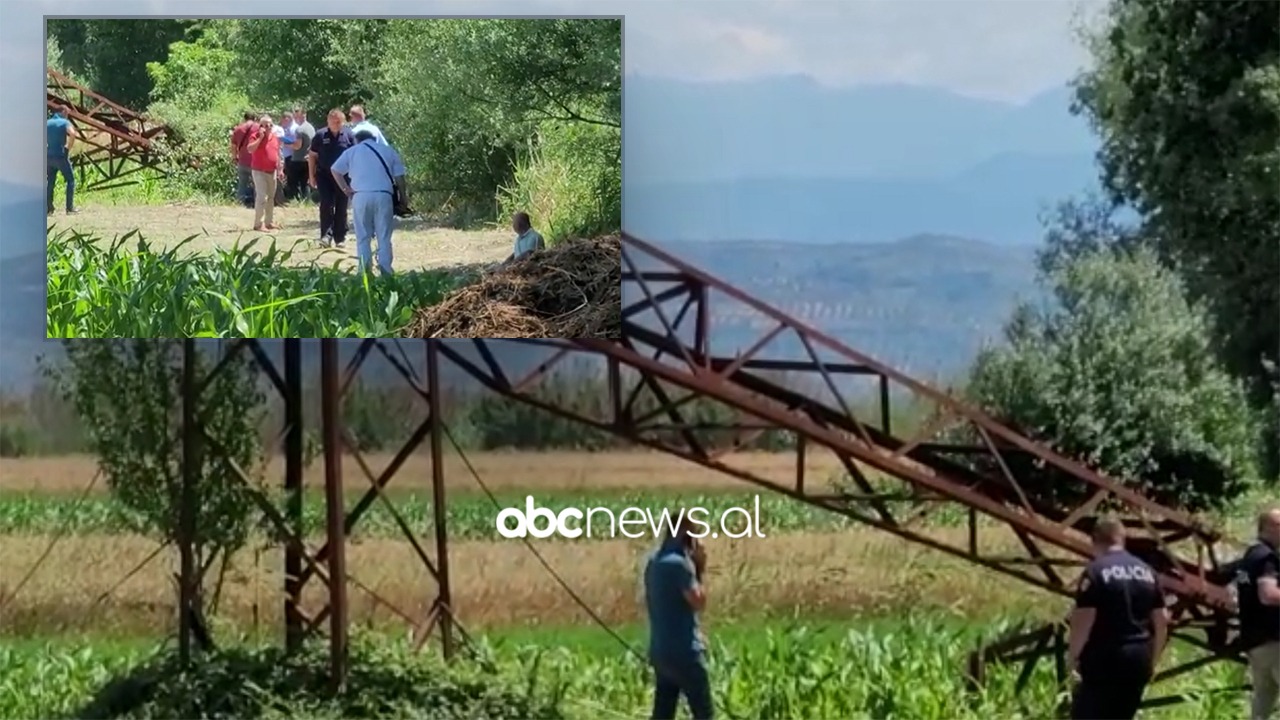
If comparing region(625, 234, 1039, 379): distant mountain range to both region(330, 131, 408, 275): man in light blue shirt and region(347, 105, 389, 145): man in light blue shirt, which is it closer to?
region(330, 131, 408, 275): man in light blue shirt

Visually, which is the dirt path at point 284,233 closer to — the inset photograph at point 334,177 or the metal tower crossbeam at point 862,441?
the inset photograph at point 334,177

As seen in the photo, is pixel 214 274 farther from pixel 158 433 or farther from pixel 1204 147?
pixel 1204 147

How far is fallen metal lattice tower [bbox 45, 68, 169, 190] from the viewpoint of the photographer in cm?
978

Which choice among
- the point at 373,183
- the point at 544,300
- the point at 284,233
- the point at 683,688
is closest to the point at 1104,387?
the point at 683,688

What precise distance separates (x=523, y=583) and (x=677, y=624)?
0.77 meters

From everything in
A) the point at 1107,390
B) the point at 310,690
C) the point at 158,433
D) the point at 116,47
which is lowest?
the point at 310,690

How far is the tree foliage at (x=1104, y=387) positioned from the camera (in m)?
9.89

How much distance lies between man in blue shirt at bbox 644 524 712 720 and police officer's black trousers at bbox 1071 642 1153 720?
5.82 ft

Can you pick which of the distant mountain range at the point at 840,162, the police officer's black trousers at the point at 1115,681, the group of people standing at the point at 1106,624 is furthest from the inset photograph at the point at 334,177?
the police officer's black trousers at the point at 1115,681

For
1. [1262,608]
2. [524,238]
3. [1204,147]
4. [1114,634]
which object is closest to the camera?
[1114,634]

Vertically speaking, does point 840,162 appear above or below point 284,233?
above

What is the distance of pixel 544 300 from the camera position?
993 cm

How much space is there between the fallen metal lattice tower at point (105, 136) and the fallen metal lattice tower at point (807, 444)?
3.33 feet

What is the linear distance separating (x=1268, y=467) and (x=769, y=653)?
2582 mm
